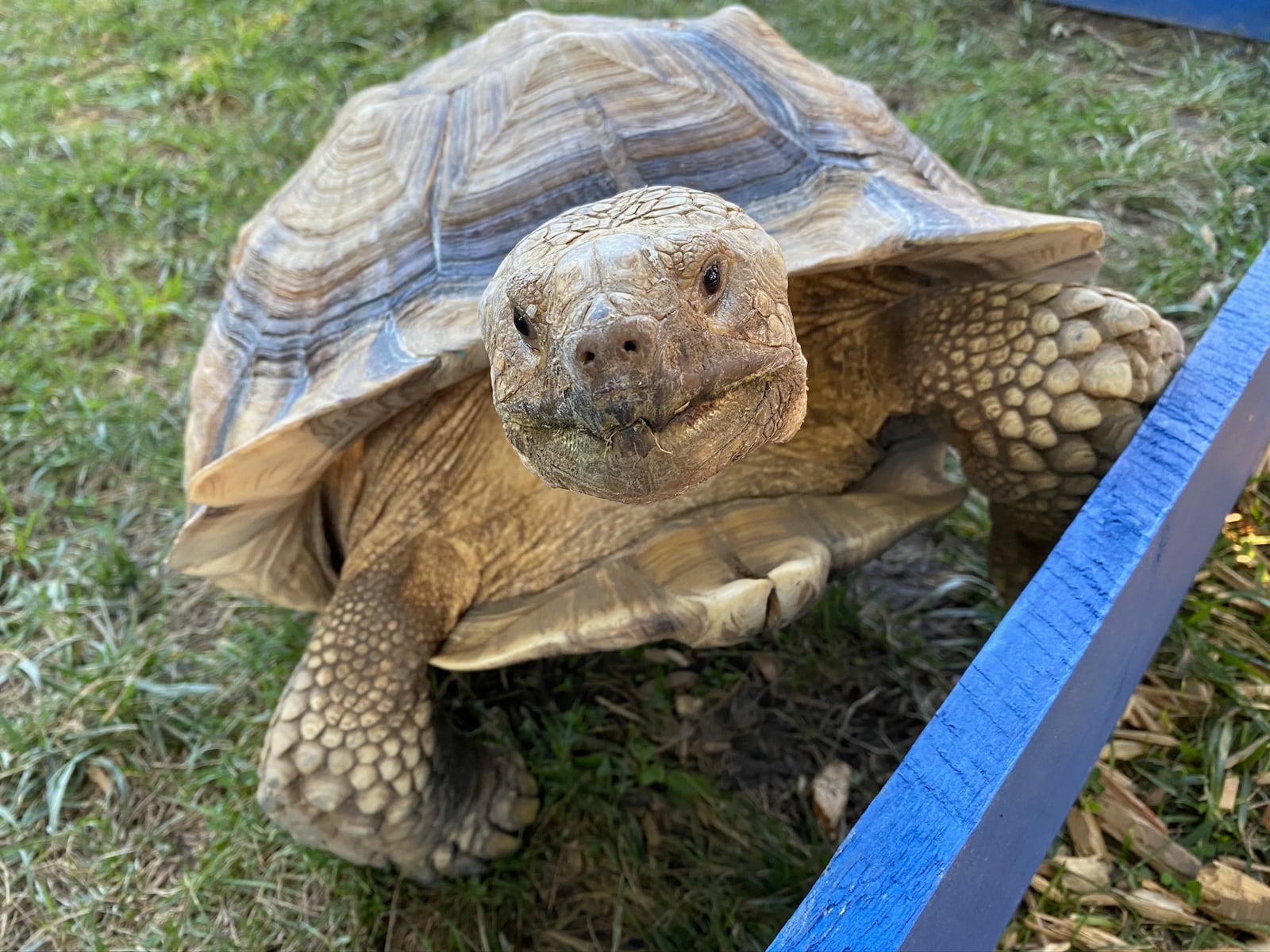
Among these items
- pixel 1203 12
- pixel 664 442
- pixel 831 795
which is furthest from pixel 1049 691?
pixel 1203 12

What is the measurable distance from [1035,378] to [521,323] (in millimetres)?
1086

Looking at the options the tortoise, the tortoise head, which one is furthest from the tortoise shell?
the tortoise head

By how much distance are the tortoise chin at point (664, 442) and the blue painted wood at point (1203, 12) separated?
3.17m

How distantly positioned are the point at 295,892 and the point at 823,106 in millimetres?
2056

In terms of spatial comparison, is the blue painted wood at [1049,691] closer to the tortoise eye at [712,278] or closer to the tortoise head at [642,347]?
the tortoise head at [642,347]

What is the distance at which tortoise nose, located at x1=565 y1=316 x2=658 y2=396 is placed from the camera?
107 centimetres

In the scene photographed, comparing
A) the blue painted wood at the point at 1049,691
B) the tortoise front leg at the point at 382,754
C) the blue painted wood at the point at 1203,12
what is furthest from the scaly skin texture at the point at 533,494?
the blue painted wood at the point at 1203,12

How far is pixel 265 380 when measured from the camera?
1979mm

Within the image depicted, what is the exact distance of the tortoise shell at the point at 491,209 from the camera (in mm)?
1677

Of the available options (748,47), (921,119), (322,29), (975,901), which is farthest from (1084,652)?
(322,29)

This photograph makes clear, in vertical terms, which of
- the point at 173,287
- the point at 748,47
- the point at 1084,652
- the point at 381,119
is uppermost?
the point at 748,47

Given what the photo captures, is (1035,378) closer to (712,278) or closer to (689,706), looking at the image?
(712,278)

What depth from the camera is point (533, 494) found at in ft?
6.31

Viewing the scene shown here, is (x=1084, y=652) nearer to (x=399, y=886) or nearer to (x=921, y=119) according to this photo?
(x=399, y=886)
